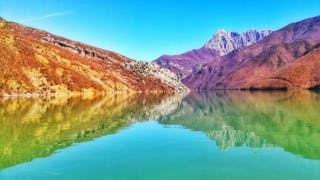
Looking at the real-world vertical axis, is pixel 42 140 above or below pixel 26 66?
below

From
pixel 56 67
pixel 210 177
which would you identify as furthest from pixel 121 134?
pixel 56 67

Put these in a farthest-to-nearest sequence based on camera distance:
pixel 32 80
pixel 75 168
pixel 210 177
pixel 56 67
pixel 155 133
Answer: pixel 56 67 → pixel 32 80 → pixel 155 133 → pixel 75 168 → pixel 210 177

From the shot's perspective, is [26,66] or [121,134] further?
[26,66]

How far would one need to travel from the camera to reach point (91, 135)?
133 feet

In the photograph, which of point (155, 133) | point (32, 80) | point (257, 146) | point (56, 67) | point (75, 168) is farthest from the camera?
point (56, 67)

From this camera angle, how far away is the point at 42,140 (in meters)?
36.6

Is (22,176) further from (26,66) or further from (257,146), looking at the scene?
(26,66)

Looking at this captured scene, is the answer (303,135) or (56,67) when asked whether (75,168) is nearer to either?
(303,135)

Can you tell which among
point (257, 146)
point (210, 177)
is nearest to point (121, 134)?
point (257, 146)

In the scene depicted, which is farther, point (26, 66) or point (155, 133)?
point (26, 66)

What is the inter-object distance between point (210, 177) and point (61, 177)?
7925mm

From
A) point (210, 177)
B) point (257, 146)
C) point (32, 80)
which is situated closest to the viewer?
point (210, 177)

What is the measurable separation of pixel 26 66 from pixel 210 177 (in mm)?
150072

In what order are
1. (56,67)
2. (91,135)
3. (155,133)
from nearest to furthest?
(91,135) → (155,133) → (56,67)
